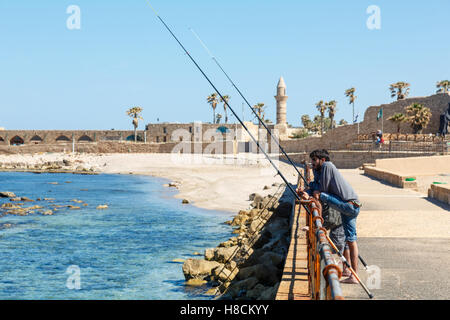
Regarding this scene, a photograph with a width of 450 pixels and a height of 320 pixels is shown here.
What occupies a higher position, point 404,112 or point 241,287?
point 404,112

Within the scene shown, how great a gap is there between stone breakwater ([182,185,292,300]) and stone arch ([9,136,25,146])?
79.2m

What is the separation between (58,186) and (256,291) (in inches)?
1469

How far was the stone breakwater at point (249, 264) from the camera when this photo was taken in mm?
10586

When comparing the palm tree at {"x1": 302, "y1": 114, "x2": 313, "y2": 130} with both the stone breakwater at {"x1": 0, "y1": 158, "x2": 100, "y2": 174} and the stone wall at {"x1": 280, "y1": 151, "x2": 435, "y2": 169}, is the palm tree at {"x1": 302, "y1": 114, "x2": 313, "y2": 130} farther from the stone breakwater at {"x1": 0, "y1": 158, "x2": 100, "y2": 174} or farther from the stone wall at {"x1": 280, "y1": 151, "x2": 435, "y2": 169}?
the stone wall at {"x1": 280, "y1": 151, "x2": 435, "y2": 169}

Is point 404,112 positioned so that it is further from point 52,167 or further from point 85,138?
point 85,138

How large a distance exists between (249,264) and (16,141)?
3373 inches

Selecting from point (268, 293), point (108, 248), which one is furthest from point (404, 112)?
point (268, 293)

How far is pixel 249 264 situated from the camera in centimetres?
1248

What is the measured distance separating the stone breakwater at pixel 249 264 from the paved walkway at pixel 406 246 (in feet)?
6.59

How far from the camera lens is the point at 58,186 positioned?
144 feet

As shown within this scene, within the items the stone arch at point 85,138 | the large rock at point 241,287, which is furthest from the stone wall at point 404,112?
the stone arch at point 85,138

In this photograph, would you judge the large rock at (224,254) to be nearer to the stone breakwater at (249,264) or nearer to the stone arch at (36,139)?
the stone breakwater at (249,264)

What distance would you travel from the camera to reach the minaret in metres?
75.1

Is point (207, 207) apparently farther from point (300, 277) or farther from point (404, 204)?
point (300, 277)
